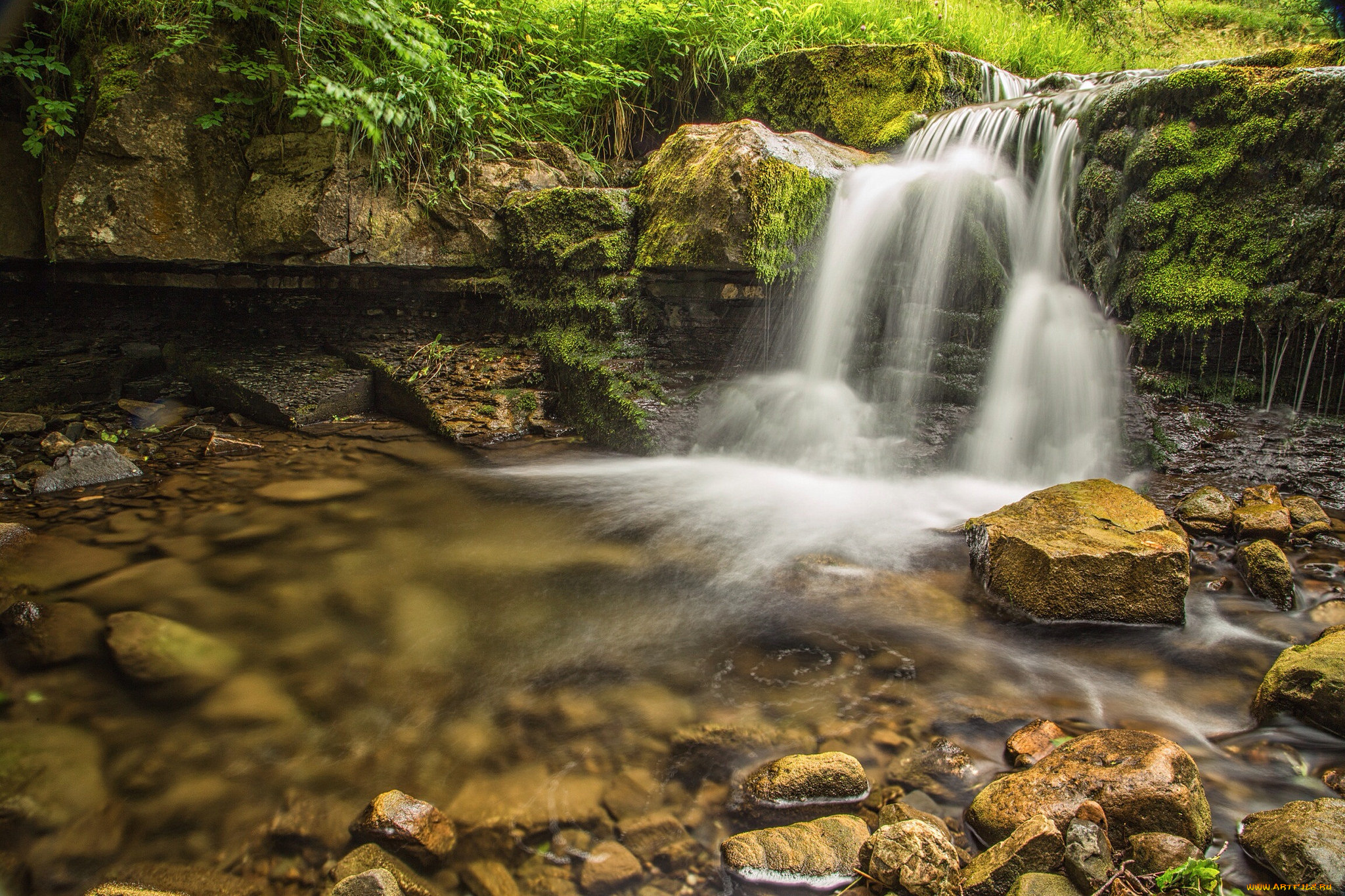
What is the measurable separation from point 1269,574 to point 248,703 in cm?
386

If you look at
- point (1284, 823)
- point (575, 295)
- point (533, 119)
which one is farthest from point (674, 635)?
point (533, 119)

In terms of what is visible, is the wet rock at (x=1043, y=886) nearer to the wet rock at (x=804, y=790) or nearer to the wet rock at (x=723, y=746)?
the wet rock at (x=804, y=790)

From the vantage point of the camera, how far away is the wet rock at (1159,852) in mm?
1401

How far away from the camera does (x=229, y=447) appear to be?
4.36m

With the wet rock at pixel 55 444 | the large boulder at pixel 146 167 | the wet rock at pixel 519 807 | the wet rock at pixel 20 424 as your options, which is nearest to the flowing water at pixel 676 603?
the wet rock at pixel 519 807

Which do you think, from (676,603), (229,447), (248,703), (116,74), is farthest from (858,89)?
(248,703)

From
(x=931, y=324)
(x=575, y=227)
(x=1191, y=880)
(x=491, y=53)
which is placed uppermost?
(x=491, y=53)

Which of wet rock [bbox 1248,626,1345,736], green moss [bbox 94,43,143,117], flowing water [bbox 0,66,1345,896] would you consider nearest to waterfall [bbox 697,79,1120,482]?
flowing water [bbox 0,66,1345,896]

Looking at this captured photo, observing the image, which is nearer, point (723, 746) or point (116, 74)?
point (723, 746)

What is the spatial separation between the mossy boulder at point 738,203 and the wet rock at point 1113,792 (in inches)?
127

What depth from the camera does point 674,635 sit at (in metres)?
2.57

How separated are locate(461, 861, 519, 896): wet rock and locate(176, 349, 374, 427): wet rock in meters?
4.14

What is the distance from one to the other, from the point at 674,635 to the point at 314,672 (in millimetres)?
1285

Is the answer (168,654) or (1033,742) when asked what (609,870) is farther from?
(168,654)
